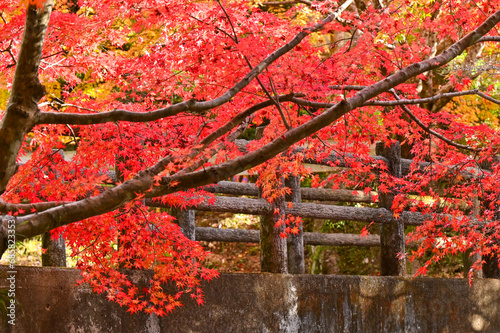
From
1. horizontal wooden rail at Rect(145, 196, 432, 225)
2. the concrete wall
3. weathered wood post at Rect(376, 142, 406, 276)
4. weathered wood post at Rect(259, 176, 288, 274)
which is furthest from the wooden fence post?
weathered wood post at Rect(259, 176, 288, 274)

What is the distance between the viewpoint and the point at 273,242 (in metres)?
6.10

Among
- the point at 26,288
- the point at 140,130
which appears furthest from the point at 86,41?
the point at 26,288

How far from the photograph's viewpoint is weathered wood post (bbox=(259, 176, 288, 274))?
239 inches

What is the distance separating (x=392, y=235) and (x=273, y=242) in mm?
2065

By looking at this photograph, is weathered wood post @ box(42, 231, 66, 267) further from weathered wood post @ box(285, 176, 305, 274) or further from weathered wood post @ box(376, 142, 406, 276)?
weathered wood post @ box(376, 142, 406, 276)

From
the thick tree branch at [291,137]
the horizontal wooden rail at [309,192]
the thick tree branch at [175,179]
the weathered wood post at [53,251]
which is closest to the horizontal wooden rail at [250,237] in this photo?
the horizontal wooden rail at [309,192]

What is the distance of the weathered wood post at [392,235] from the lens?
23.8ft

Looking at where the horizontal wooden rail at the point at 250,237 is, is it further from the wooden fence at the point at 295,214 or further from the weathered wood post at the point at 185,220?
the weathered wood post at the point at 185,220

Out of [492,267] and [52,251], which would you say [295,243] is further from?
[492,267]

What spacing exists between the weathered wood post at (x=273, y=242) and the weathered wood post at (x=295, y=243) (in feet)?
0.91

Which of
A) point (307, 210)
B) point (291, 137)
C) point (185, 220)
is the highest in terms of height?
point (291, 137)

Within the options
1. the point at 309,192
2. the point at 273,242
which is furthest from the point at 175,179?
the point at 309,192

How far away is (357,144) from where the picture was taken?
19.4 feet

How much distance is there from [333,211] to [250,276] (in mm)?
1744
